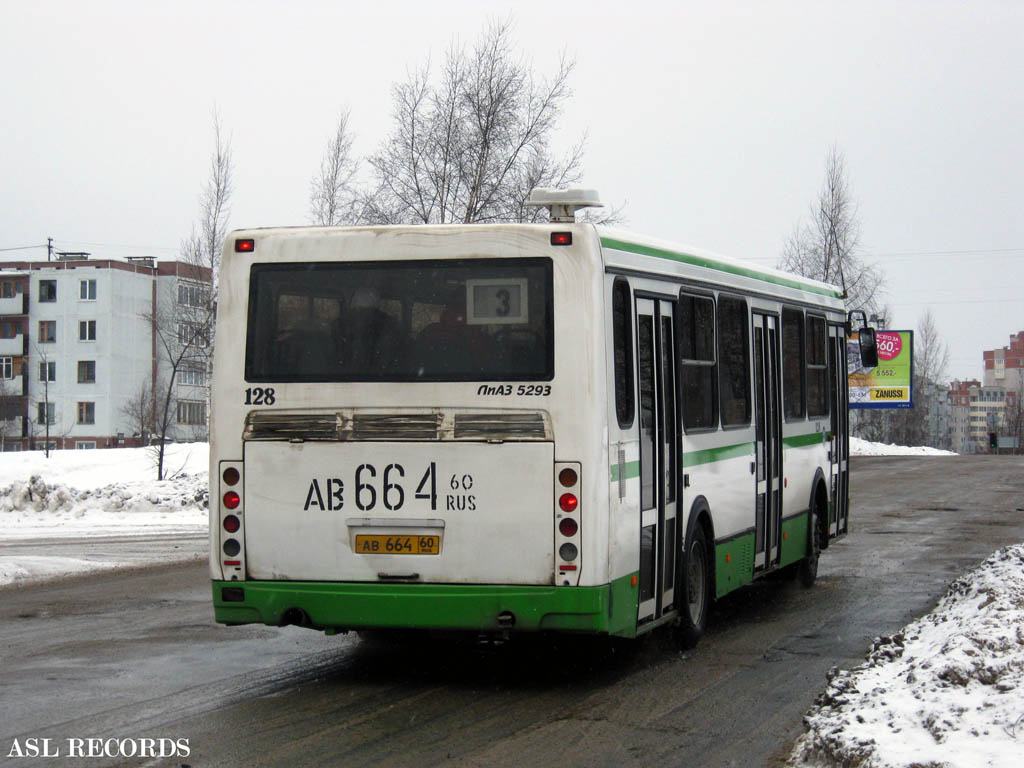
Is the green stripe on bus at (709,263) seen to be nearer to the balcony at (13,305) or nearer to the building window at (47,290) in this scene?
the building window at (47,290)

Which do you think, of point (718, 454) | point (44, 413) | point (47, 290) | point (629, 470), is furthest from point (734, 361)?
point (47, 290)

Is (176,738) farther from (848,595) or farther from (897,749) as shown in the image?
(848,595)

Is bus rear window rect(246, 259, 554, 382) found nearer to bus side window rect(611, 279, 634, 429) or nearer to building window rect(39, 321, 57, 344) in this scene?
bus side window rect(611, 279, 634, 429)

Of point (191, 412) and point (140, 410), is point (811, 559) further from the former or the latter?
point (191, 412)

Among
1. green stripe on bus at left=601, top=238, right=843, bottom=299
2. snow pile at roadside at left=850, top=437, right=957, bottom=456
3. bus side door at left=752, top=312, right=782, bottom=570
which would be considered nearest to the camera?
green stripe on bus at left=601, top=238, right=843, bottom=299

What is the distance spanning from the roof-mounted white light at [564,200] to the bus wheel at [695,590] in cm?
259

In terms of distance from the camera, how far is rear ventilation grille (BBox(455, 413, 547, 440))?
27.9ft

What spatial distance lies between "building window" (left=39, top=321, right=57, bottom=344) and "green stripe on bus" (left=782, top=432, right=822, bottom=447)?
89821 mm

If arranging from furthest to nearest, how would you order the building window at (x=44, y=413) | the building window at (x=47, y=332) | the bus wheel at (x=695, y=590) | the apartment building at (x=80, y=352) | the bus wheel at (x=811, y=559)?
the building window at (x=47, y=332) < the apartment building at (x=80, y=352) < the building window at (x=44, y=413) < the bus wheel at (x=811, y=559) < the bus wheel at (x=695, y=590)

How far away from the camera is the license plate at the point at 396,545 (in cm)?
862

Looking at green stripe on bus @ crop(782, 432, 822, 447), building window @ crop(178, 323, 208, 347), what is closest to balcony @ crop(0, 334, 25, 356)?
building window @ crop(178, 323, 208, 347)

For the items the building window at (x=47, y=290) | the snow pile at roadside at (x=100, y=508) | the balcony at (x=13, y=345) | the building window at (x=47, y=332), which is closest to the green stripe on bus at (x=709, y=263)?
the snow pile at roadside at (x=100, y=508)

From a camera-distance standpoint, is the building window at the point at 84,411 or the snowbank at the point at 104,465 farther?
the building window at the point at 84,411

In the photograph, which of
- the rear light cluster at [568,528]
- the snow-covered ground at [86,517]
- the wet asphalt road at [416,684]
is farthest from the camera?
the snow-covered ground at [86,517]
